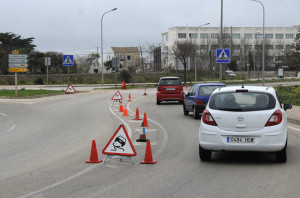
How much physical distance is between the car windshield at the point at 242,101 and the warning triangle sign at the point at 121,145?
71.2 inches

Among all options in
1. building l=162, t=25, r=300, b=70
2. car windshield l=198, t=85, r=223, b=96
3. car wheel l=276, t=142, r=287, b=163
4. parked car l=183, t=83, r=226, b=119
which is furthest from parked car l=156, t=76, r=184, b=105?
building l=162, t=25, r=300, b=70

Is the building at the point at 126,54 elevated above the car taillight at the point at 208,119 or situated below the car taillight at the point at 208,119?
above

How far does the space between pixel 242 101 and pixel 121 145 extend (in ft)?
8.42

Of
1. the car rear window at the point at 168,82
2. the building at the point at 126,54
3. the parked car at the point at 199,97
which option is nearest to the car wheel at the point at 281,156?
the parked car at the point at 199,97

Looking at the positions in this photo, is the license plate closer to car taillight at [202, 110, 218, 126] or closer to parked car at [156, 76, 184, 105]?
car taillight at [202, 110, 218, 126]

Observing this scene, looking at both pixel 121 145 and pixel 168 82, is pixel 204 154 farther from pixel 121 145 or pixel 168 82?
pixel 168 82

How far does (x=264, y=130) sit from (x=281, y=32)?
133 metres

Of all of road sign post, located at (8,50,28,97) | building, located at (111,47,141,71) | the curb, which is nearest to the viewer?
the curb

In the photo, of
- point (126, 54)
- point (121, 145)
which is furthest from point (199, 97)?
point (126, 54)

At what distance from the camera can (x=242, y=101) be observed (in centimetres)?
1016

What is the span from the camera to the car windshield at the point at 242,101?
9.78 m

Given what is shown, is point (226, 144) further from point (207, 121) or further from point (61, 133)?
point (61, 133)

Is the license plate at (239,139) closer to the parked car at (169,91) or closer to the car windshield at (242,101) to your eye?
the car windshield at (242,101)

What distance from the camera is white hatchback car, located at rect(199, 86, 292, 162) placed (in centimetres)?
948
